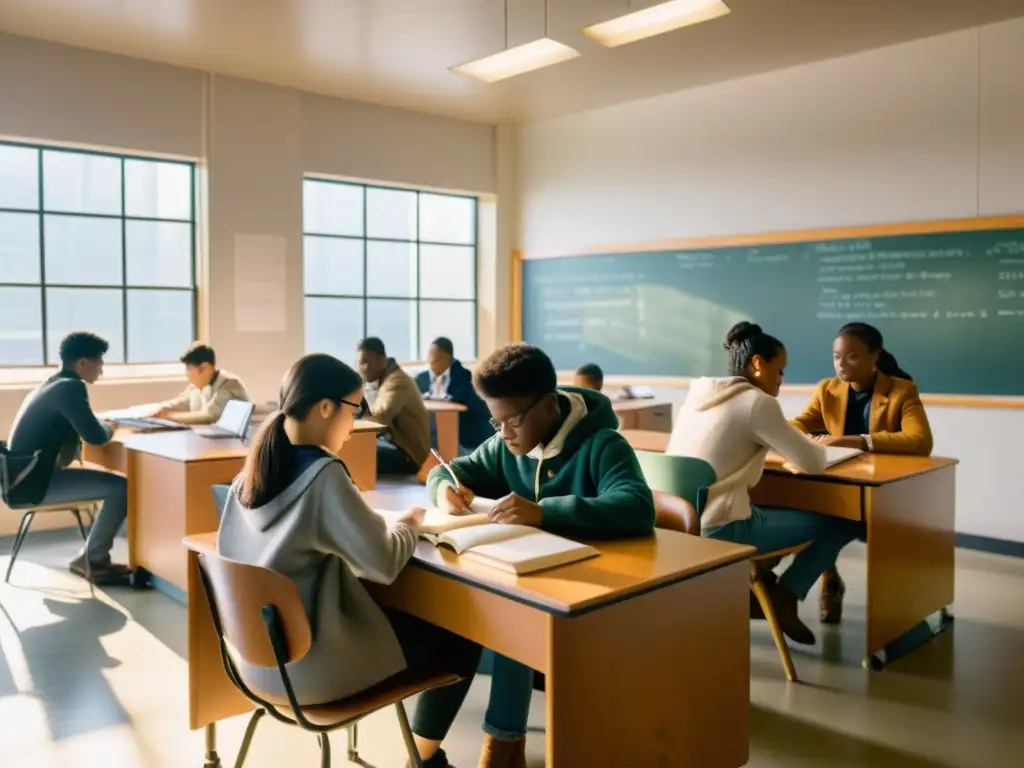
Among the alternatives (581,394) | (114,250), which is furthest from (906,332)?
(114,250)

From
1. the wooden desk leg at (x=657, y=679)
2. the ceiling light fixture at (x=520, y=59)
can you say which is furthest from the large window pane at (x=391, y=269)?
the wooden desk leg at (x=657, y=679)

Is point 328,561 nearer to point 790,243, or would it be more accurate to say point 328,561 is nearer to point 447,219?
point 790,243

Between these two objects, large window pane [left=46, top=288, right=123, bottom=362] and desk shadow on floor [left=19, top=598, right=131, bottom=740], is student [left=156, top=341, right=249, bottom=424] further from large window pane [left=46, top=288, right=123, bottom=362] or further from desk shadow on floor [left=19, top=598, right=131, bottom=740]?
desk shadow on floor [left=19, top=598, right=131, bottom=740]

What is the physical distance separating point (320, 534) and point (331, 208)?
17.5 ft

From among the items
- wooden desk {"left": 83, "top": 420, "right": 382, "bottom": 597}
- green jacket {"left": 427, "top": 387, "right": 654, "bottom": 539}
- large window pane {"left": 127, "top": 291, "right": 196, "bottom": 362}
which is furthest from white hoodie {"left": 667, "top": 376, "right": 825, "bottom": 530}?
large window pane {"left": 127, "top": 291, "right": 196, "bottom": 362}

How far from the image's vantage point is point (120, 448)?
4359 mm

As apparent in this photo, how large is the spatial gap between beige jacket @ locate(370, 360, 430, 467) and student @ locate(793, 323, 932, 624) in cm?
220

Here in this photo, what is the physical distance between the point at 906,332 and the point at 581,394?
3.66 meters

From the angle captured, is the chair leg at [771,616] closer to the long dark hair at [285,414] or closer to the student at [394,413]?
→ the long dark hair at [285,414]

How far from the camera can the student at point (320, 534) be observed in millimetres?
1776

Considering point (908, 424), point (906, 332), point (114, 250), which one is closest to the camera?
point (908, 424)

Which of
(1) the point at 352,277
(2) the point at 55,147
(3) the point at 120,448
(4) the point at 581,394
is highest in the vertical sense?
(2) the point at 55,147

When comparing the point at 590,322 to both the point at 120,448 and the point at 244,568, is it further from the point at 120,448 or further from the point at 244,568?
the point at 244,568

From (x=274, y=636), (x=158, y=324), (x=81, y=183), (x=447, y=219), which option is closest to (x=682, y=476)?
(x=274, y=636)
